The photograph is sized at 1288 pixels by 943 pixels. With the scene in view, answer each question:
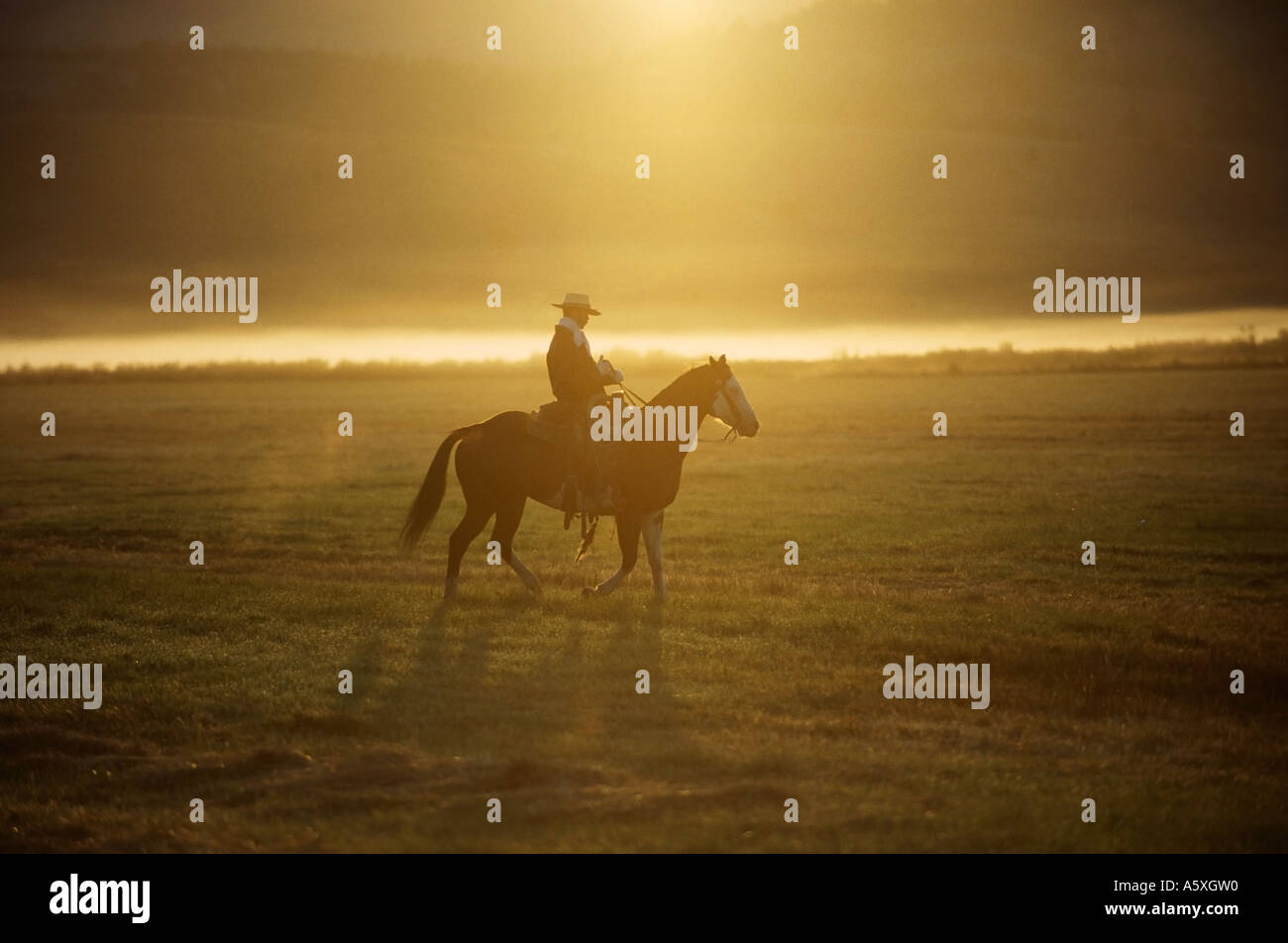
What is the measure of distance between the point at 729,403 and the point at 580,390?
5.76 feet

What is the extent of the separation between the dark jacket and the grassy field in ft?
7.58

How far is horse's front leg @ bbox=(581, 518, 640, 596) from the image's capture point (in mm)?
12844

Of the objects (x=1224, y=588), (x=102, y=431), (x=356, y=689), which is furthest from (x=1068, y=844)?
(x=102, y=431)

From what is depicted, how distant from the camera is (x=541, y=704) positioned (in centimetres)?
891

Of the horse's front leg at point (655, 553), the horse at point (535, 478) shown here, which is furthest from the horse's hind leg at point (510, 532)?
the horse's front leg at point (655, 553)

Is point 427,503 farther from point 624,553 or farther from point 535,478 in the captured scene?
point 624,553

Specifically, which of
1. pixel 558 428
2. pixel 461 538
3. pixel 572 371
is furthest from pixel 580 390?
pixel 461 538

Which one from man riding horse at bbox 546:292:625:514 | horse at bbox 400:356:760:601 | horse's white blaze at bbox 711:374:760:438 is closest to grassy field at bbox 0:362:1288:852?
horse at bbox 400:356:760:601

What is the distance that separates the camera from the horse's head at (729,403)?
1312 centimetres

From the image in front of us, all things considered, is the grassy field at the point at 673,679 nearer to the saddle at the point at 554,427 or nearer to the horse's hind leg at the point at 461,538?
the horse's hind leg at the point at 461,538

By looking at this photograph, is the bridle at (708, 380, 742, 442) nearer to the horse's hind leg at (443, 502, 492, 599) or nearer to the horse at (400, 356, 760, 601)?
the horse at (400, 356, 760, 601)

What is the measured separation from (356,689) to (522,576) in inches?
153

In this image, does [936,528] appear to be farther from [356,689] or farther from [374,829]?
[374,829]

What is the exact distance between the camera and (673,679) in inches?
383
